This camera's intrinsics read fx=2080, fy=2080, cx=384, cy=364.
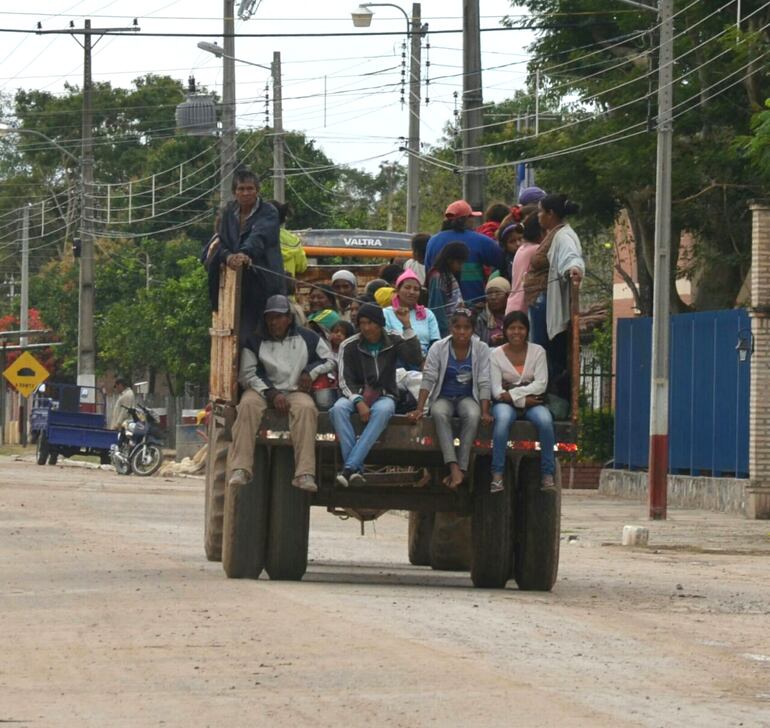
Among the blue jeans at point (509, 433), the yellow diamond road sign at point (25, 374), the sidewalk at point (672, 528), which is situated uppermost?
the yellow diamond road sign at point (25, 374)

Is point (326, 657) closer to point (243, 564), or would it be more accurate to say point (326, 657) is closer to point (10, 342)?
point (243, 564)

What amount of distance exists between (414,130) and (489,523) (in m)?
29.1

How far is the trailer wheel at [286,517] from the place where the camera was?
15.2m

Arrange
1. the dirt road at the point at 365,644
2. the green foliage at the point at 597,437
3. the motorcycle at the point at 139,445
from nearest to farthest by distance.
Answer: the dirt road at the point at 365,644, the green foliage at the point at 597,437, the motorcycle at the point at 139,445

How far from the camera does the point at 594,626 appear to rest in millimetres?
12945

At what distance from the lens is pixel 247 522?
1519cm

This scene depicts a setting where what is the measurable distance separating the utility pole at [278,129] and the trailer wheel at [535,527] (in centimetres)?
3383

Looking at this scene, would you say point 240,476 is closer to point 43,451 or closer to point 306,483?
point 306,483

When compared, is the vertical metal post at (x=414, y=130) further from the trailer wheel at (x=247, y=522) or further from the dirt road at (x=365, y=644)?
the trailer wheel at (x=247, y=522)

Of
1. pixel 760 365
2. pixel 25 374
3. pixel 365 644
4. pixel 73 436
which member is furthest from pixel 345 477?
pixel 25 374

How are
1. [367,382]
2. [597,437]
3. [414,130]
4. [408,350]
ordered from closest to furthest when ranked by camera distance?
[367,382]
[408,350]
[597,437]
[414,130]

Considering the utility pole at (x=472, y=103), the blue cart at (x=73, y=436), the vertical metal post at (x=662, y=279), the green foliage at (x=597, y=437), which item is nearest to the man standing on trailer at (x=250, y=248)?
the utility pole at (x=472, y=103)

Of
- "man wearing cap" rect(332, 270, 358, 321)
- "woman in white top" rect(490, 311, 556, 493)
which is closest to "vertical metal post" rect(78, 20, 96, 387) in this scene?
"man wearing cap" rect(332, 270, 358, 321)

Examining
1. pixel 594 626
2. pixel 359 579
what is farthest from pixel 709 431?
pixel 594 626
